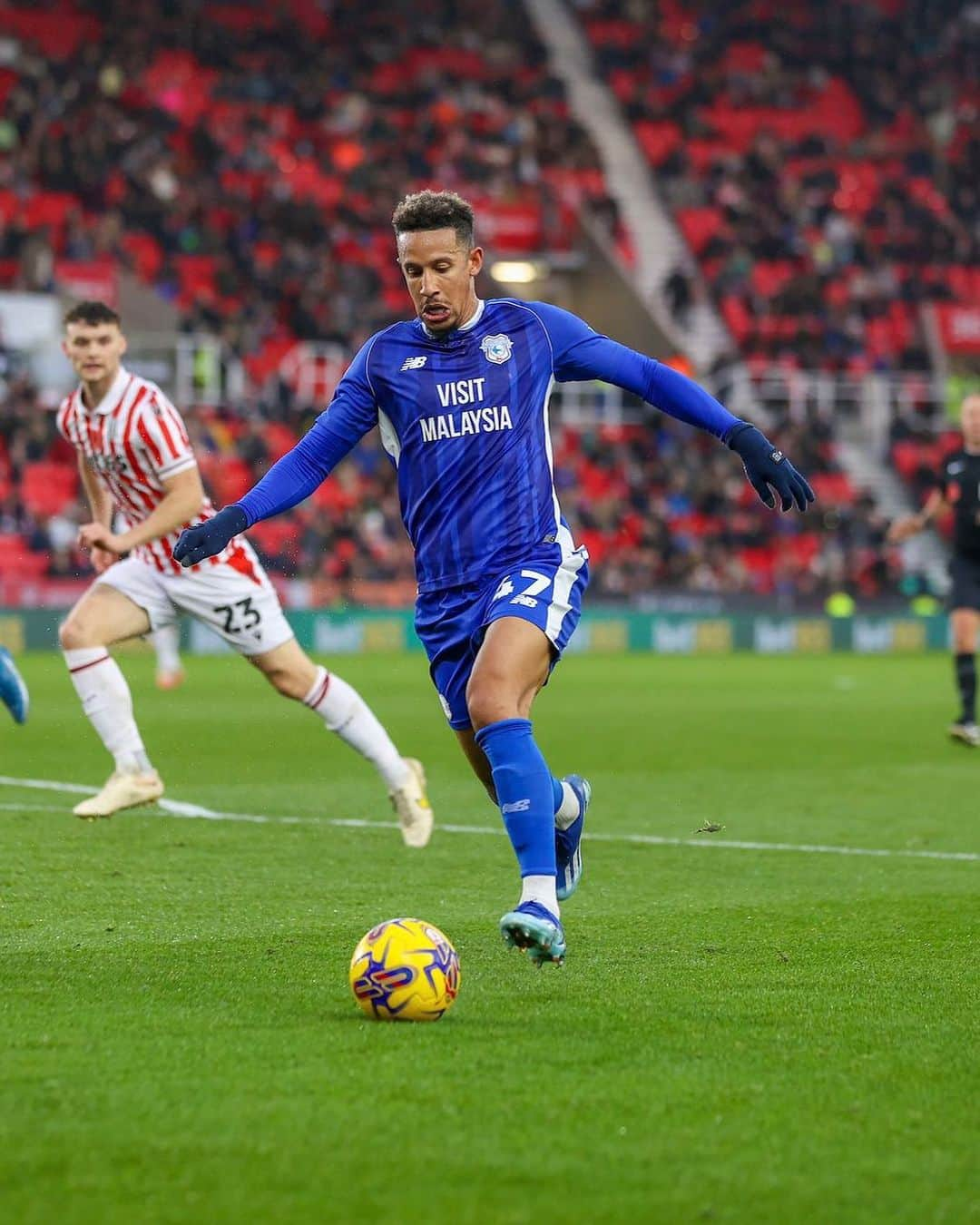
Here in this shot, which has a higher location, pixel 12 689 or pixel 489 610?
pixel 489 610

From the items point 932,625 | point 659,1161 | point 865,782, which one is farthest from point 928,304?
point 659,1161

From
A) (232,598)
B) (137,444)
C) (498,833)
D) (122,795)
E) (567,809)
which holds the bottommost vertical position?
(498,833)

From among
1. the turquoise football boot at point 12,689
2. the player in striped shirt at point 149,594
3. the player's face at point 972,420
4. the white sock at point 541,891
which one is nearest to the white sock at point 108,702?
the player in striped shirt at point 149,594

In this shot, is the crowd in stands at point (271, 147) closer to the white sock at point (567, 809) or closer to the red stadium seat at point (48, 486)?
the red stadium seat at point (48, 486)

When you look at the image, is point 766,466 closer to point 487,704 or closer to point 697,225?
point 487,704

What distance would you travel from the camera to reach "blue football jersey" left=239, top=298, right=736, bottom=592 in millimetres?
5941

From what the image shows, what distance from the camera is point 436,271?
5.89 metres

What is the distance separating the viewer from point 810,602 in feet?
98.2

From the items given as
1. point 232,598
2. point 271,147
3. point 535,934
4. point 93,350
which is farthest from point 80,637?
point 271,147

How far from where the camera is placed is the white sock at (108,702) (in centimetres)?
887

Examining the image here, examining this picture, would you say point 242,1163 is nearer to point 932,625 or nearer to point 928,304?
point 932,625

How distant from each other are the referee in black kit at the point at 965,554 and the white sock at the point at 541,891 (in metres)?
9.43

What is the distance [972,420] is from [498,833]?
260 inches

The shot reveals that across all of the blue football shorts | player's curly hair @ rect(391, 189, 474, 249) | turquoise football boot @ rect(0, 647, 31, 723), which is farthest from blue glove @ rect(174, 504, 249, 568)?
turquoise football boot @ rect(0, 647, 31, 723)
